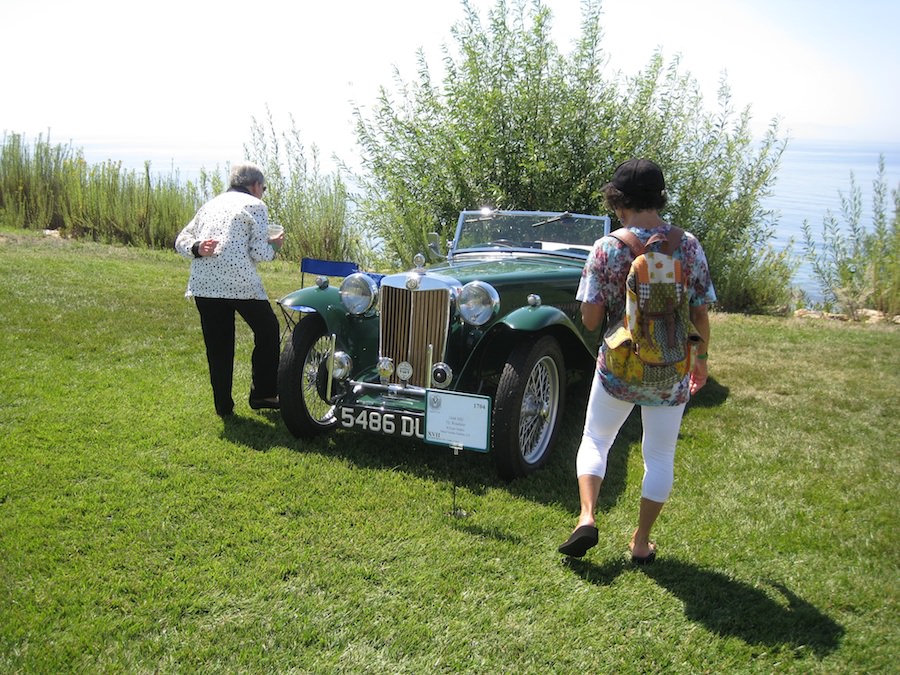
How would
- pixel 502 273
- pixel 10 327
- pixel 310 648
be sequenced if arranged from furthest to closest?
pixel 10 327 < pixel 502 273 < pixel 310 648

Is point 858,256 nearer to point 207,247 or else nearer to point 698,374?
point 698,374

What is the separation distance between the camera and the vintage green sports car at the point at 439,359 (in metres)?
4.05

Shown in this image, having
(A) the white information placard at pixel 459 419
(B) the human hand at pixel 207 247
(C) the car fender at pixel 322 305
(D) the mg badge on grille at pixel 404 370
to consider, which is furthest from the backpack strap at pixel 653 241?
(B) the human hand at pixel 207 247

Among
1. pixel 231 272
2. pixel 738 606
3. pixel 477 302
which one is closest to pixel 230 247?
pixel 231 272

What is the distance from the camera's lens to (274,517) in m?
3.63

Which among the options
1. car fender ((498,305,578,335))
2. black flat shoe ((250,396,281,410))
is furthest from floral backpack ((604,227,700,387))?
black flat shoe ((250,396,281,410))

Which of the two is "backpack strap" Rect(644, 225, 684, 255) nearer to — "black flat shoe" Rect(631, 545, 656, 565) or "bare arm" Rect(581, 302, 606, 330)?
"bare arm" Rect(581, 302, 606, 330)

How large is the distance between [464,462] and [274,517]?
1.25m

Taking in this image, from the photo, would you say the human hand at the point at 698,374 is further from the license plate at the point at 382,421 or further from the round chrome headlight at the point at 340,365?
the round chrome headlight at the point at 340,365

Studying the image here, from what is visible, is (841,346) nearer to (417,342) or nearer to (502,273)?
(502,273)

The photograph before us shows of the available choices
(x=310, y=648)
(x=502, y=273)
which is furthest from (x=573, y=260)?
(x=310, y=648)

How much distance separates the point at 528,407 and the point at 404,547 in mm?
1270

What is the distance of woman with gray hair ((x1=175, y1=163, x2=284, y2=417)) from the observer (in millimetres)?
4758

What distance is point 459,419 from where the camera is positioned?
152 inches
